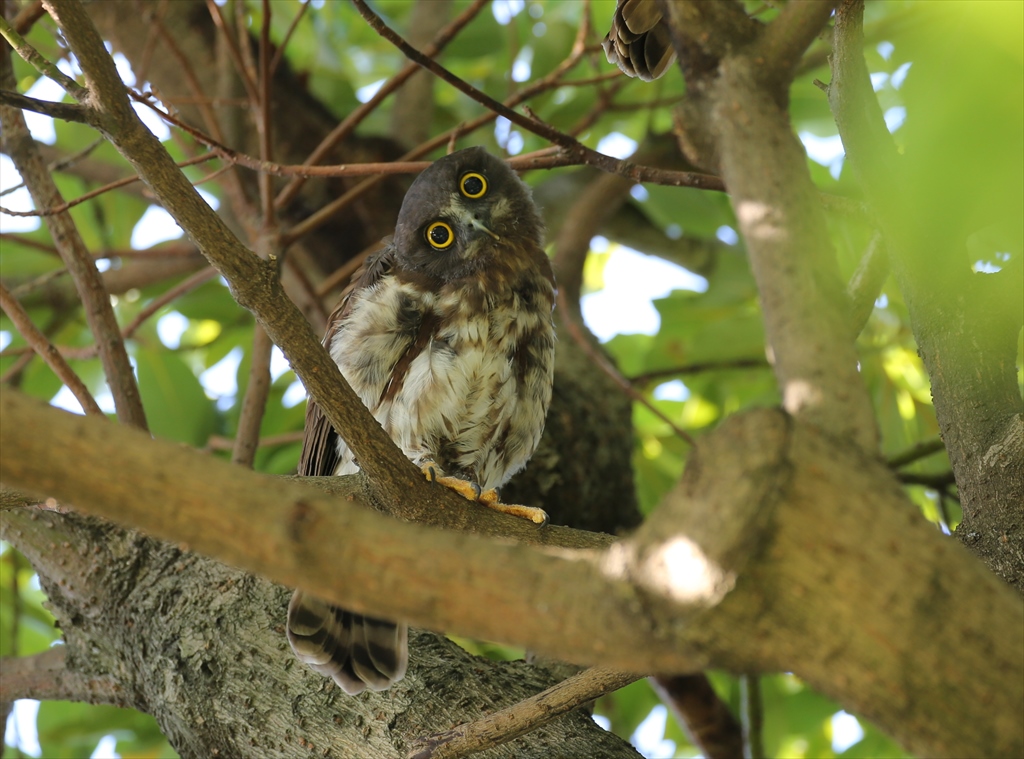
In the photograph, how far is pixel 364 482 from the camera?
2.61 meters

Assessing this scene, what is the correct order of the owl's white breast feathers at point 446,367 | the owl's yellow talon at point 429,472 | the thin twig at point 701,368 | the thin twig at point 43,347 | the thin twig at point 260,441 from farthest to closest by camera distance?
1. the thin twig at point 701,368
2. the thin twig at point 260,441
3. the owl's white breast feathers at point 446,367
4. the thin twig at point 43,347
5. the owl's yellow talon at point 429,472

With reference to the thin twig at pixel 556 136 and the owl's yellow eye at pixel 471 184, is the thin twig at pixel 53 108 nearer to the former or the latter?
the thin twig at pixel 556 136

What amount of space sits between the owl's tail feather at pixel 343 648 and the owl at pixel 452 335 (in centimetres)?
24

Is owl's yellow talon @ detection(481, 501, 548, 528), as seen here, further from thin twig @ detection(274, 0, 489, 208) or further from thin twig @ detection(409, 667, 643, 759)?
thin twig @ detection(274, 0, 489, 208)

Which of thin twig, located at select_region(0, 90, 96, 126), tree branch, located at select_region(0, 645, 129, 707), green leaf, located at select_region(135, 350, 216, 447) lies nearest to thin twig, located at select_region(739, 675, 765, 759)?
tree branch, located at select_region(0, 645, 129, 707)

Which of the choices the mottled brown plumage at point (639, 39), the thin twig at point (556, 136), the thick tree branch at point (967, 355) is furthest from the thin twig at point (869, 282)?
the mottled brown plumage at point (639, 39)

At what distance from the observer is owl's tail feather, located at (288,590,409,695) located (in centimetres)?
301

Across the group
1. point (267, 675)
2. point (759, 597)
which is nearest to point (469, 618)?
point (759, 597)

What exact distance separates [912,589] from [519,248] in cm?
293

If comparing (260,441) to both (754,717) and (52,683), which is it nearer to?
(52,683)

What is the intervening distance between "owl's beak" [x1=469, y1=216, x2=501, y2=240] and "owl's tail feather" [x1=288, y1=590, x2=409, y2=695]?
1679mm

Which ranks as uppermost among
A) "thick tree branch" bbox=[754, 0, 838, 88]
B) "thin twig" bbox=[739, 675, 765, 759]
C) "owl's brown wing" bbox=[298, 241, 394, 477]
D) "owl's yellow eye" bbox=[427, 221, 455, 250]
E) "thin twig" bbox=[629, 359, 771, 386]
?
"thin twig" bbox=[629, 359, 771, 386]

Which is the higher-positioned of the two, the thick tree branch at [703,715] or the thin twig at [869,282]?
the thin twig at [869,282]

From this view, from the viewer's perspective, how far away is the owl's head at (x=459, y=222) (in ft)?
13.0
